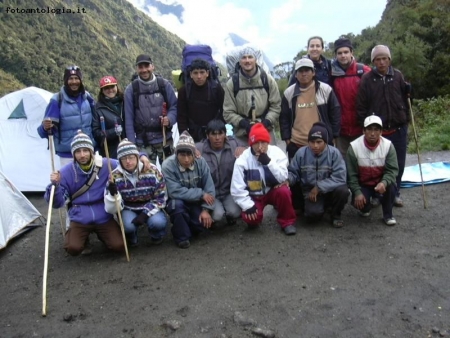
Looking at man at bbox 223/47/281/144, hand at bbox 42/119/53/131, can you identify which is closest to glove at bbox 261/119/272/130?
man at bbox 223/47/281/144

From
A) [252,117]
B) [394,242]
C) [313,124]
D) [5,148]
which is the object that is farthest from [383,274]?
[5,148]

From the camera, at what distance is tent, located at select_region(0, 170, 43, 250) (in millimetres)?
6400

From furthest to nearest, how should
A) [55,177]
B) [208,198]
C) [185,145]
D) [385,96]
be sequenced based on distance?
1. [385,96]
2. [208,198]
3. [185,145]
4. [55,177]

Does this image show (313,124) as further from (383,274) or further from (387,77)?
(383,274)

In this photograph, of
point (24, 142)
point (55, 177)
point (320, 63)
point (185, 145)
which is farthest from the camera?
point (24, 142)

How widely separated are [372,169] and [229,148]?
2.09 metres

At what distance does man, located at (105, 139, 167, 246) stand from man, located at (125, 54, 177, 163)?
0.96m

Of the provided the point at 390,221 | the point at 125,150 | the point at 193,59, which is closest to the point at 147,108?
the point at 193,59

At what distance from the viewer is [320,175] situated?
574 cm

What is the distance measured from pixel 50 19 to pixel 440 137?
74246 mm

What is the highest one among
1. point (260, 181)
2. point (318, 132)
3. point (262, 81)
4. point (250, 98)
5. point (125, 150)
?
point (262, 81)

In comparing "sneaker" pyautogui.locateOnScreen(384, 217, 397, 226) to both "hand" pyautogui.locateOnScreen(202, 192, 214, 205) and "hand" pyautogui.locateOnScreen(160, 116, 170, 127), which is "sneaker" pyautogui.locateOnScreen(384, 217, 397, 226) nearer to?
"hand" pyautogui.locateOnScreen(202, 192, 214, 205)

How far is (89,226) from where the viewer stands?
213 inches

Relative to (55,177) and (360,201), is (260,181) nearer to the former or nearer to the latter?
(360,201)
